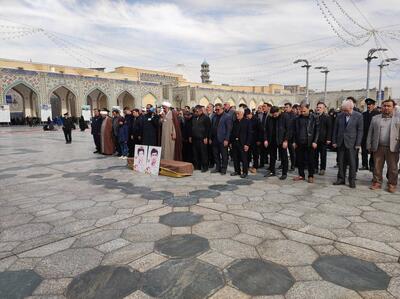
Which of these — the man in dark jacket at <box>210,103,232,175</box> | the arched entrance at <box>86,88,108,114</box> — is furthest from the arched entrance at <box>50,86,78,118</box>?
the man in dark jacket at <box>210,103,232,175</box>

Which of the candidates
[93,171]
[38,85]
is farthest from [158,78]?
[93,171]

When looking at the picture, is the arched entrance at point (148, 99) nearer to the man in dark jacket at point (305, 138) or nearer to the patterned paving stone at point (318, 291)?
the man in dark jacket at point (305, 138)

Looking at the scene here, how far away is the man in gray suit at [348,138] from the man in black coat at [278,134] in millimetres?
951

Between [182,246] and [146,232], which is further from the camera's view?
[146,232]

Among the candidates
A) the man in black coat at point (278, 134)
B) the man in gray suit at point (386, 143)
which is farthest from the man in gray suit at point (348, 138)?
the man in black coat at point (278, 134)

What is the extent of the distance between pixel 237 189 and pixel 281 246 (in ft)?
7.60

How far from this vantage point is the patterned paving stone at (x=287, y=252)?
279 centimetres

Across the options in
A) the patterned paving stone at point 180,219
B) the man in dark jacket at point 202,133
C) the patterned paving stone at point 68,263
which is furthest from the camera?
the man in dark jacket at point 202,133

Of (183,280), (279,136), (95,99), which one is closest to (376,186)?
(279,136)

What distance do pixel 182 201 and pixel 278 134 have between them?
2793 mm

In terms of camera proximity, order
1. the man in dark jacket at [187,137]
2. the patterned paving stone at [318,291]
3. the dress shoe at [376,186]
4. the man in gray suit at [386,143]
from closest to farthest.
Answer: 1. the patterned paving stone at [318,291]
2. the man in gray suit at [386,143]
3. the dress shoe at [376,186]
4. the man in dark jacket at [187,137]

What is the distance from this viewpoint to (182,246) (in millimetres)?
3129

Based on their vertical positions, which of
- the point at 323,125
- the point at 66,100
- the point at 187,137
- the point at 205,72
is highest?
the point at 205,72

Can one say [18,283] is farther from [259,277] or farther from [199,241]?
[259,277]
